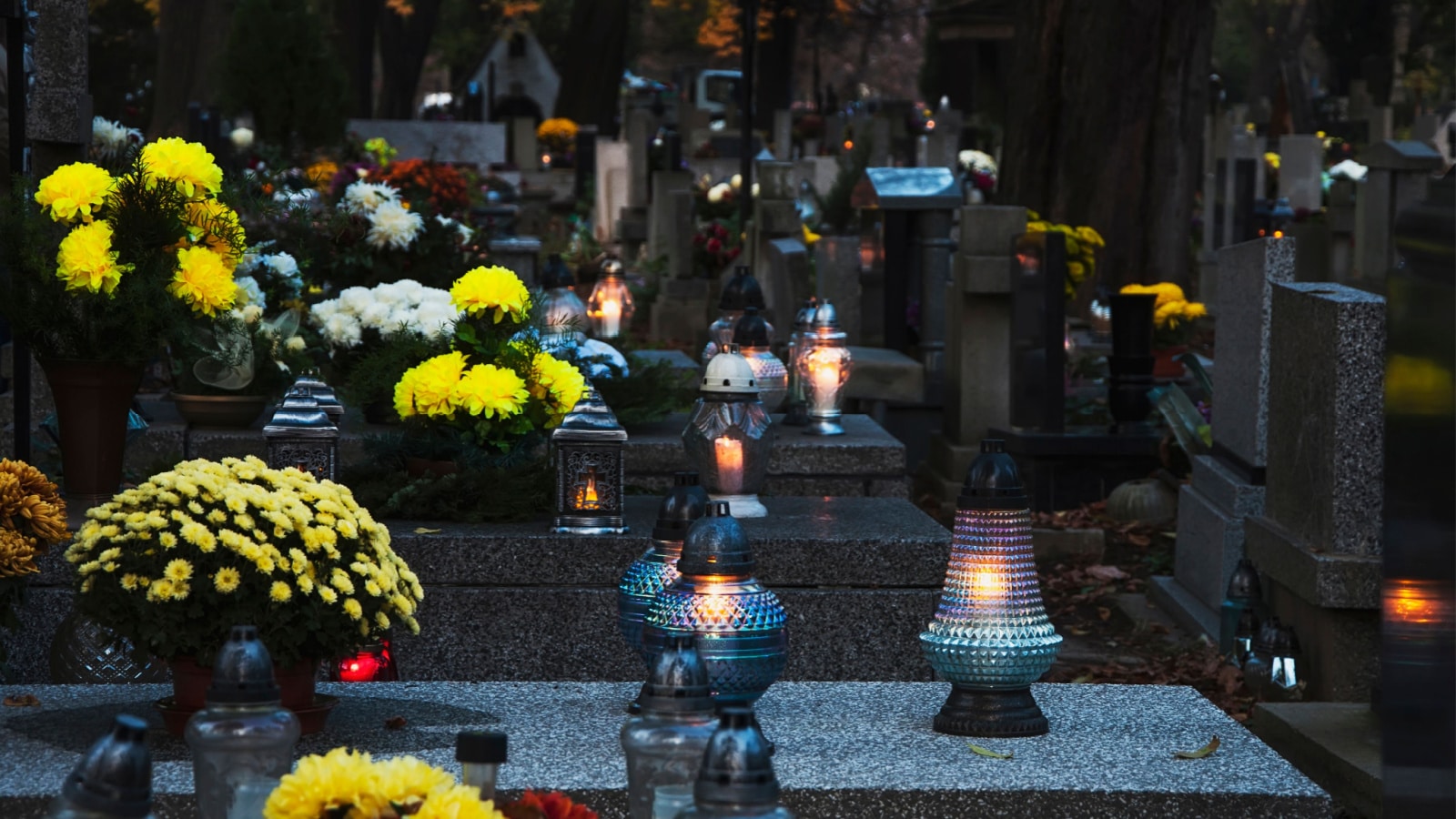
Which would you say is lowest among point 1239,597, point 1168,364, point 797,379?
point 1239,597

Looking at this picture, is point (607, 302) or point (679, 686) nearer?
point (679, 686)

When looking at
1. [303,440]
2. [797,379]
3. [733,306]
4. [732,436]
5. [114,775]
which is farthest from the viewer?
[733,306]

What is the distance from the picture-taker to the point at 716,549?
3732 millimetres

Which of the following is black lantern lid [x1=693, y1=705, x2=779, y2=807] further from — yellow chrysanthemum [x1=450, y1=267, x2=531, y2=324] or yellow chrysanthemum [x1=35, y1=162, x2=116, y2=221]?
yellow chrysanthemum [x1=450, y1=267, x2=531, y2=324]

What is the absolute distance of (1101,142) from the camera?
16.2 meters

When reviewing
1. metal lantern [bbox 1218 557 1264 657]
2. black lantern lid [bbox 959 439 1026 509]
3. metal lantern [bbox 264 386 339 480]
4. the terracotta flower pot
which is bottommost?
metal lantern [bbox 1218 557 1264 657]

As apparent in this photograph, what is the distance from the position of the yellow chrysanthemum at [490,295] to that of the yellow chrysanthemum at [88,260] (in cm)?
107

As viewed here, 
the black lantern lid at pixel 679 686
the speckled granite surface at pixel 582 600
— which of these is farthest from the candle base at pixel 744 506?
the black lantern lid at pixel 679 686

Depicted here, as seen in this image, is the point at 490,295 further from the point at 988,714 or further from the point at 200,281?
the point at 988,714

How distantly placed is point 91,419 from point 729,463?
1820mm

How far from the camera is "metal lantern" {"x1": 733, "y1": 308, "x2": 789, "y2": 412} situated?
820 centimetres

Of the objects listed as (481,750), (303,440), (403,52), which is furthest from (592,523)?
(403,52)

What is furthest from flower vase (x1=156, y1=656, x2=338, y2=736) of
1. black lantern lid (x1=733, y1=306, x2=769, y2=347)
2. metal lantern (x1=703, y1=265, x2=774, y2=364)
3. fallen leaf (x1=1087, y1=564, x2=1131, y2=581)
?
fallen leaf (x1=1087, y1=564, x2=1131, y2=581)

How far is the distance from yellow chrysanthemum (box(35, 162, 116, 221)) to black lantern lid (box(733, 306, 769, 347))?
3125 mm
